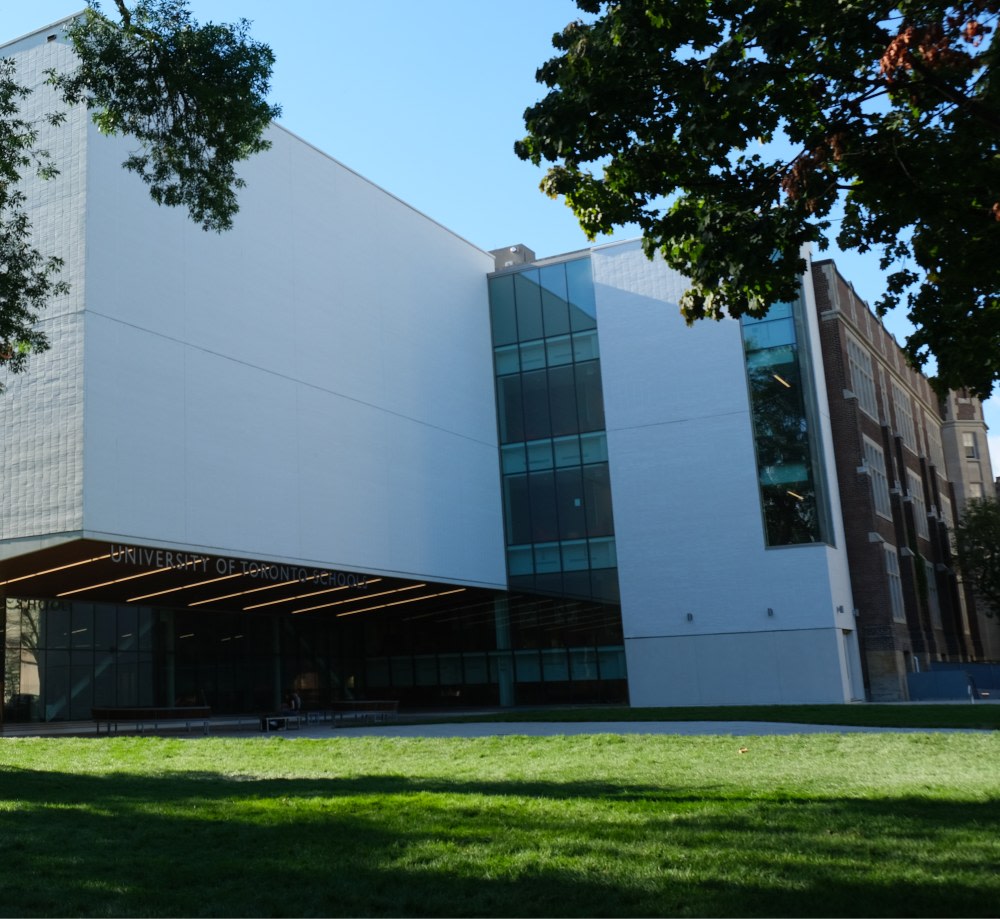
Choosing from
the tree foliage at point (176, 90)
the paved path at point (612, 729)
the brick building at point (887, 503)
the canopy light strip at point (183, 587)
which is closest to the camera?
the tree foliage at point (176, 90)

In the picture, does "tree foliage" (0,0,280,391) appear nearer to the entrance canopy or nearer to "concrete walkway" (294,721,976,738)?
"concrete walkway" (294,721,976,738)

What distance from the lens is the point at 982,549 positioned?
56688mm

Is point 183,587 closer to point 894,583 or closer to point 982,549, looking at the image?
point 894,583

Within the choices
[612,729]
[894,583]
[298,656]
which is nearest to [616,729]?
[612,729]

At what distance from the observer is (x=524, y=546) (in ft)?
141

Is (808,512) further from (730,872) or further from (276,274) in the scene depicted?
(730,872)

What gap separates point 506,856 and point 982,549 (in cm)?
5494

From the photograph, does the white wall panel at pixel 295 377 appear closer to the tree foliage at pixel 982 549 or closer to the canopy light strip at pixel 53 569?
the canopy light strip at pixel 53 569

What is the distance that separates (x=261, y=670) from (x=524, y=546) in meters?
11.8

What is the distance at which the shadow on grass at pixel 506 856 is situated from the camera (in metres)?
6.52

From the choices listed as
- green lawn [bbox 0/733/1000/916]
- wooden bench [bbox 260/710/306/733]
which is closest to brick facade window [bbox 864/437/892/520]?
wooden bench [bbox 260/710/306/733]

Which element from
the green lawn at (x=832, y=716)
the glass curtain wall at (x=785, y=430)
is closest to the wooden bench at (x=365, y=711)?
the green lawn at (x=832, y=716)

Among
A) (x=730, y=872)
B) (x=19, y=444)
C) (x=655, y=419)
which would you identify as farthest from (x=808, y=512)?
(x=730, y=872)

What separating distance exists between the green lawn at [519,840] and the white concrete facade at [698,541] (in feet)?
75.8
